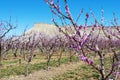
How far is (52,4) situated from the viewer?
4340mm

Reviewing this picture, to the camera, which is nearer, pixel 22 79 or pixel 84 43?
pixel 84 43

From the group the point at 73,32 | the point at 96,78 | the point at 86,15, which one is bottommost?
the point at 96,78

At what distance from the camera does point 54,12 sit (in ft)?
14.3

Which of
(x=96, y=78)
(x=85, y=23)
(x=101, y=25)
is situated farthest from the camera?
(x=96, y=78)

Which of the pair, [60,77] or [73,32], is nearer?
[73,32]

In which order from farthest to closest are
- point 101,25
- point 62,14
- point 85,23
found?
point 101,25
point 85,23
point 62,14

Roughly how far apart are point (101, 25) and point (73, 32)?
130 centimetres

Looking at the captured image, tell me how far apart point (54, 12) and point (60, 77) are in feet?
59.7

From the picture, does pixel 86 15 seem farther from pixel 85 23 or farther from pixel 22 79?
pixel 22 79

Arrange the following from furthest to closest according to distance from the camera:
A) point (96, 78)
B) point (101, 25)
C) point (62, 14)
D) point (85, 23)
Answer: point (96, 78) → point (101, 25) → point (85, 23) → point (62, 14)

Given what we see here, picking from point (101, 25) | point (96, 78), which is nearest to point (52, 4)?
point (101, 25)

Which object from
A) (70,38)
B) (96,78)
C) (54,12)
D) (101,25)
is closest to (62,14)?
(54,12)

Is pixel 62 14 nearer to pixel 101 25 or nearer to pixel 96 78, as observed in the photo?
Result: pixel 101 25

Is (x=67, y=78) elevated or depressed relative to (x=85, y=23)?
depressed
